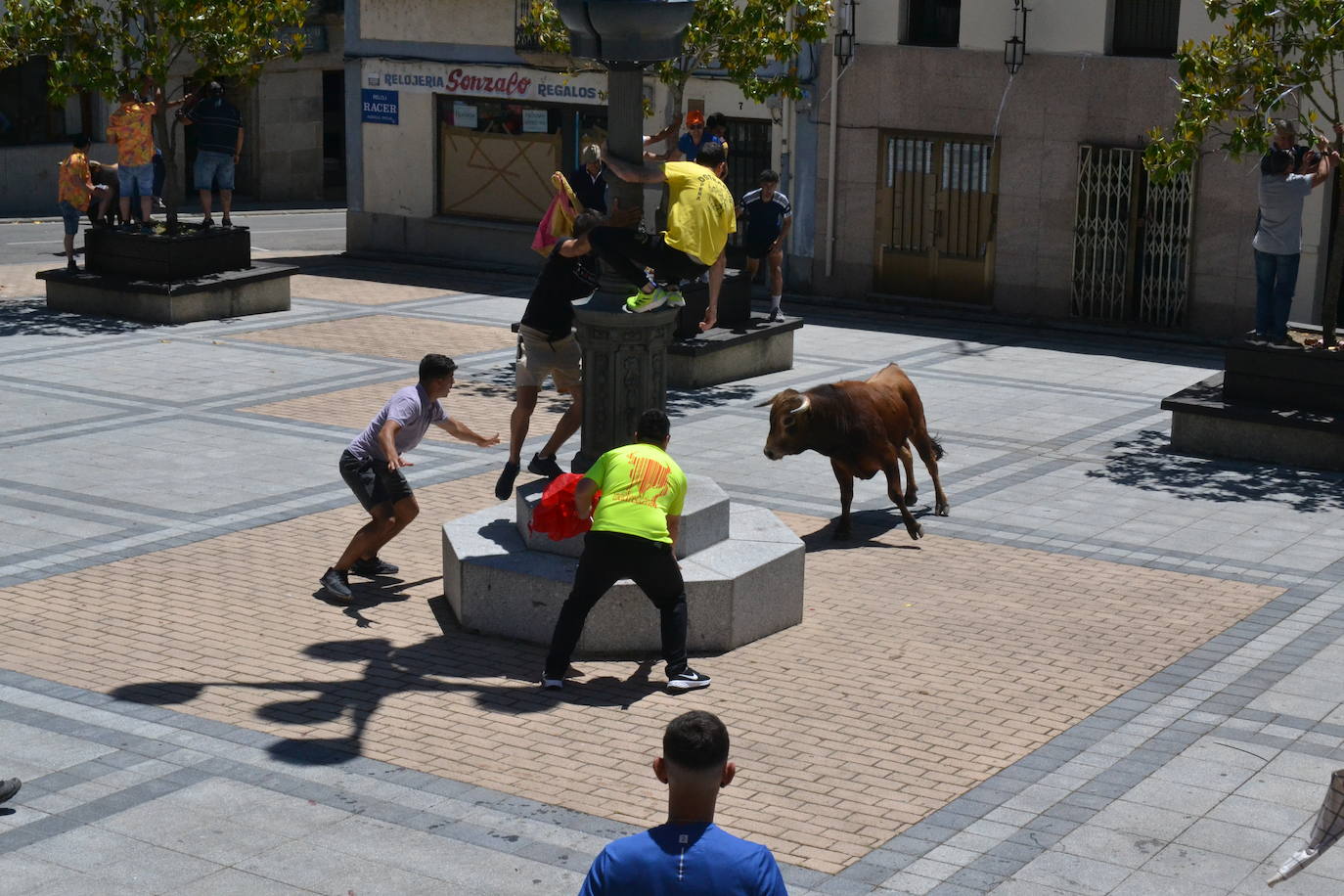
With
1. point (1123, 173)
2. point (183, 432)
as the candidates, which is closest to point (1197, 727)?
point (183, 432)

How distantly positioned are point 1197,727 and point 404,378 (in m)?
10.3

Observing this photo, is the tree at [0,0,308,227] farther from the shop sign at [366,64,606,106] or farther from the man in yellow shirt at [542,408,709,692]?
the man in yellow shirt at [542,408,709,692]

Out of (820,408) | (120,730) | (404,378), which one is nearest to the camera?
(120,730)

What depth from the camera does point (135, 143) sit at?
2188 centimetres

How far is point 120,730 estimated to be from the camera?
8773 mm

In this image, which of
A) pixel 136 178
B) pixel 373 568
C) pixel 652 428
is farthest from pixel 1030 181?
pixel 652 428

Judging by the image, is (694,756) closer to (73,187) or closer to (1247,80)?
(1247,80)

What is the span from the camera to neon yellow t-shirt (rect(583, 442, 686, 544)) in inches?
357

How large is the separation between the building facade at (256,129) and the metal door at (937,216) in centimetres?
1440

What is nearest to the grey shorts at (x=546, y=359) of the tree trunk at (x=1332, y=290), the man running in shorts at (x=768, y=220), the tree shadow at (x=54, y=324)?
the tree trunk at (x=1332, y=290)

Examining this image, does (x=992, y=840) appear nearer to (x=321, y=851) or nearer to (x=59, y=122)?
(x=321, y=851)

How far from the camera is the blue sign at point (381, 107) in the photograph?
27.3 metres

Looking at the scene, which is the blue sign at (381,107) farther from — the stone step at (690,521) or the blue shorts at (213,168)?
the stone step at (690,521)

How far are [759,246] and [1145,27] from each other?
19.1ft
